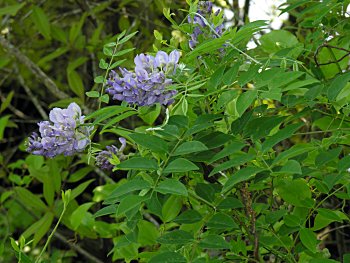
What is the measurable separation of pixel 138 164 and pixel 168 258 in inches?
5.9

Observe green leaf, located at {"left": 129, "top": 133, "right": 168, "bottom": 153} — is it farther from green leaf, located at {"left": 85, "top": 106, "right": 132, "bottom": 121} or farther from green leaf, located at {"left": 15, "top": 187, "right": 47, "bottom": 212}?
green leaf, located at {"left": 15, "top": 187, "right": 47, "bottom": 212}

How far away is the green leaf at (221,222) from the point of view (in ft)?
3.27

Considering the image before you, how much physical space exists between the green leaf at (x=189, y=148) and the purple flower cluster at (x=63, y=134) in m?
0.17

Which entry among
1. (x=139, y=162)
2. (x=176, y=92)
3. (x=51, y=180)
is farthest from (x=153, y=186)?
(x=51, y=180)

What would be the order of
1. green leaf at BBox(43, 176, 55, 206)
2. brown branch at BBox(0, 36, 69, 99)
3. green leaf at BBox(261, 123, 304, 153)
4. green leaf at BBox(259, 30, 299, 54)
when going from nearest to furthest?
green leaf at BBox(261, 123, 304, 153)
green leaf at BBox(259, 30, 299, 54)
green leaf at BBox(43, 176, 55, 206)
brown branch at BBox(0, 36, 69, 99)

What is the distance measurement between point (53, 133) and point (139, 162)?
15 cm

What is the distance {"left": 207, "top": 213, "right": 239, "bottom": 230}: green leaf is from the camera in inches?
39.3

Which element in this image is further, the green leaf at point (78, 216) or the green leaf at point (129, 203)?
the green leaf at point (78, 216)

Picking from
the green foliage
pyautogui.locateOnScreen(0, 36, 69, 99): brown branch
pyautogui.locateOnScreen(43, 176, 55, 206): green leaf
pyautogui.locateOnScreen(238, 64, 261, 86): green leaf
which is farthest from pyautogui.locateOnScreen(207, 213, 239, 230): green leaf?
pyautogui.locateOnScreen(0, 36, 69, 99): brown branch

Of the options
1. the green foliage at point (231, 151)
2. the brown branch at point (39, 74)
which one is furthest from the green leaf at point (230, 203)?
the brown branch at point (39, 74)

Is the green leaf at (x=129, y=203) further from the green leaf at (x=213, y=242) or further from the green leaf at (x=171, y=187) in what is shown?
the green leaf at (x=213, y=242)

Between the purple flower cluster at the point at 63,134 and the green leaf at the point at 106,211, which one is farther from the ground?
the purple flower cluster at the point at 63,134

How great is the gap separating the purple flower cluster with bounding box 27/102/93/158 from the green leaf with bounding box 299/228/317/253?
36 cm

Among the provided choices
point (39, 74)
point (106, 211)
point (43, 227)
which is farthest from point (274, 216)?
point (39, 74)
